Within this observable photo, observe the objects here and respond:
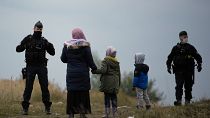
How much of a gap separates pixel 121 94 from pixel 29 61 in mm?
13277

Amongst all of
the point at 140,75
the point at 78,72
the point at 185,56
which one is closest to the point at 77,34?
the point at 78,72

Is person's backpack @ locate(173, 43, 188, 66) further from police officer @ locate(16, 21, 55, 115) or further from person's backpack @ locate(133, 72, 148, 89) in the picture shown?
police officer @ locate(16, 21, 55, 115)

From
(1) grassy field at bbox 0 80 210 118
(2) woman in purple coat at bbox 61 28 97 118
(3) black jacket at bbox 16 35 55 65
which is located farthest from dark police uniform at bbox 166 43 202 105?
(2) woman in purple coat at bbox 61 28 97 118

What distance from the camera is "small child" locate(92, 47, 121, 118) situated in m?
15.7

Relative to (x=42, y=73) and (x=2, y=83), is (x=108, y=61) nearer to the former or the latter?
(x=42, y=73)

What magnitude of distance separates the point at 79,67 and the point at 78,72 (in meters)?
0.12

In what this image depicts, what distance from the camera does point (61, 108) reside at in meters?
20.5

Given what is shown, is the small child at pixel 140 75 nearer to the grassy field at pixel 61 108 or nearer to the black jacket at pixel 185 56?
the grassy field at pixel 61 108

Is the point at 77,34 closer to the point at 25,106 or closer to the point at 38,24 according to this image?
the point at 38,24

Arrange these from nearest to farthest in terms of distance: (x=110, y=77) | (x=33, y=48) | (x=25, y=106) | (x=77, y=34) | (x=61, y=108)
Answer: (x=77, y=34)
(x=110, y=77)
(x=33, y=48)
(x=25, y=106)
(x=61, y=108)

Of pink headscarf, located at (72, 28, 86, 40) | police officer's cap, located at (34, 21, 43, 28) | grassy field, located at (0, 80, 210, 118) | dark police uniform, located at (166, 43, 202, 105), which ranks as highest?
police officer's cap, located at (34, 21, 43, 28)

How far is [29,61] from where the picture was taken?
16.5 m

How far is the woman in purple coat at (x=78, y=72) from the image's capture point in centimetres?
1431

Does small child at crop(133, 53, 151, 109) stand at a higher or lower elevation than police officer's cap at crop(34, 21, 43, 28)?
lower
